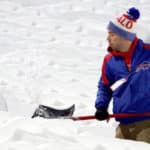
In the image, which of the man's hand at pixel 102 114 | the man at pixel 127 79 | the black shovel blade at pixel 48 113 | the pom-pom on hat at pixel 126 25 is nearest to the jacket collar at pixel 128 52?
the man at pixel 127 79

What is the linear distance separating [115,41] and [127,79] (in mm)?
467

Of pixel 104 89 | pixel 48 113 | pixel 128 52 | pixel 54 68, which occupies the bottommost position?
pixel 54 68

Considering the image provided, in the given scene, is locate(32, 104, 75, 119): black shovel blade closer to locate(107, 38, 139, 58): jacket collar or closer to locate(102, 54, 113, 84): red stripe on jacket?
locate(102, 54, 113, 84): red stripe on jacket

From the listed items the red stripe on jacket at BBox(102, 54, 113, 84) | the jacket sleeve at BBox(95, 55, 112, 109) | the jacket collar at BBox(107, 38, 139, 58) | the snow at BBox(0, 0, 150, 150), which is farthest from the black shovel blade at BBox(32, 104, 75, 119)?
the jacket collar at BBox(107, 38, 139, 58)

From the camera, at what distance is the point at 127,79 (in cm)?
502

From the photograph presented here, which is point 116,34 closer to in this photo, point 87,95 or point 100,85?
point 100,85

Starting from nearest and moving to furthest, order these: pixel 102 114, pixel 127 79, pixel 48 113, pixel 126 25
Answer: pixel 127 79, pixel 102 114, pixel 126 25, pixel 48 113

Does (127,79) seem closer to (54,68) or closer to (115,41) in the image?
(115,41)

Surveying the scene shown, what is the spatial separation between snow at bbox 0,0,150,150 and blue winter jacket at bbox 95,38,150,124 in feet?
1.32

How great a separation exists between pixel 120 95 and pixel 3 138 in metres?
1.38

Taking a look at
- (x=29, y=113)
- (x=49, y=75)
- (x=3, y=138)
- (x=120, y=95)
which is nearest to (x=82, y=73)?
(x=49, y=75)

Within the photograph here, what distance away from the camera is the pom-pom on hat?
5.33m

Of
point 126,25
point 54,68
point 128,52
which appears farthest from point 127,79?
point 54,68

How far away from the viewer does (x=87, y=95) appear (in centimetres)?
823
